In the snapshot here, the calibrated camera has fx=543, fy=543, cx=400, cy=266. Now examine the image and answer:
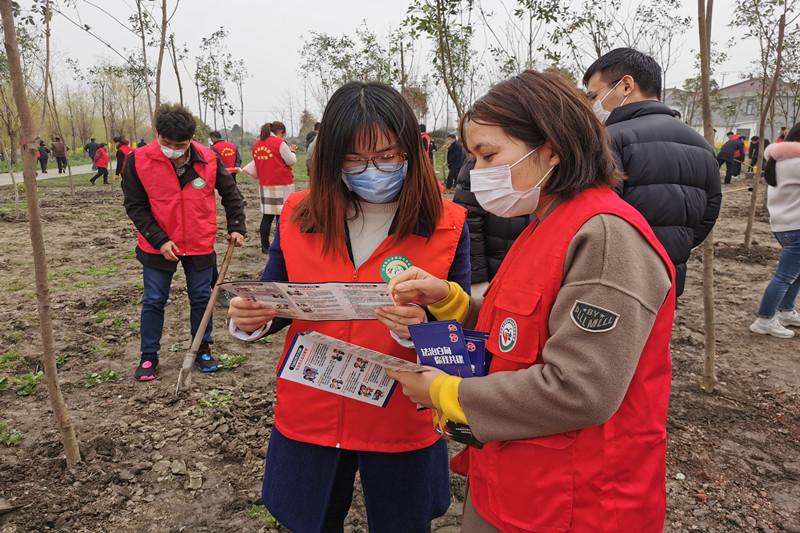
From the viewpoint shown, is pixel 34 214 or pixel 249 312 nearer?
pixel 249 312

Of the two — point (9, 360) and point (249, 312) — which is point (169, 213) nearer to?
point (9, 360)

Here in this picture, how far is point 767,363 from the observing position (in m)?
4.23

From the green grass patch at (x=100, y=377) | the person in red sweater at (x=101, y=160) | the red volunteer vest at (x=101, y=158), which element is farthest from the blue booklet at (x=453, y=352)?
the red volunteer vest at (x=101, y=158)

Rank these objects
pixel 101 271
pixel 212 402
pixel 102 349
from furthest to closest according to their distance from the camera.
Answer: pixel 101 271 → pixel 102 349 → pixel 212 402

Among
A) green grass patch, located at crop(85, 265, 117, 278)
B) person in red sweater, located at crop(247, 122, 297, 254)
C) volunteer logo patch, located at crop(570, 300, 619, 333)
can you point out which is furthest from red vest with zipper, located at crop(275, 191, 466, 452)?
green grass patch, located at crop(85, 265, 117, 278)

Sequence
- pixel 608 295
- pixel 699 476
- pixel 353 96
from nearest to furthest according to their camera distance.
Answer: pixel 608 295 < pixel 353 96 < pixel 699 476

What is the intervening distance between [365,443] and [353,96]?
A: 97 cm

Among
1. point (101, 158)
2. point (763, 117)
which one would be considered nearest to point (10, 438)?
point (763, 117)

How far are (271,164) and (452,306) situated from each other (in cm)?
606

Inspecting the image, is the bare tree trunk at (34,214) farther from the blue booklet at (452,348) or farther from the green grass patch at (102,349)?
the blue booklet at (452,348)

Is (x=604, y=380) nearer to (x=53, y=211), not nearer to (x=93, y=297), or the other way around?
(x=93, y=297)

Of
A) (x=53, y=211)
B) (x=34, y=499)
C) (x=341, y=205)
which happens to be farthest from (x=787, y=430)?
(x=53, y=211)

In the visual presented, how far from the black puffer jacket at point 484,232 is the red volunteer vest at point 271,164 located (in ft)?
15.4

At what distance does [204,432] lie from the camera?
3215mm
